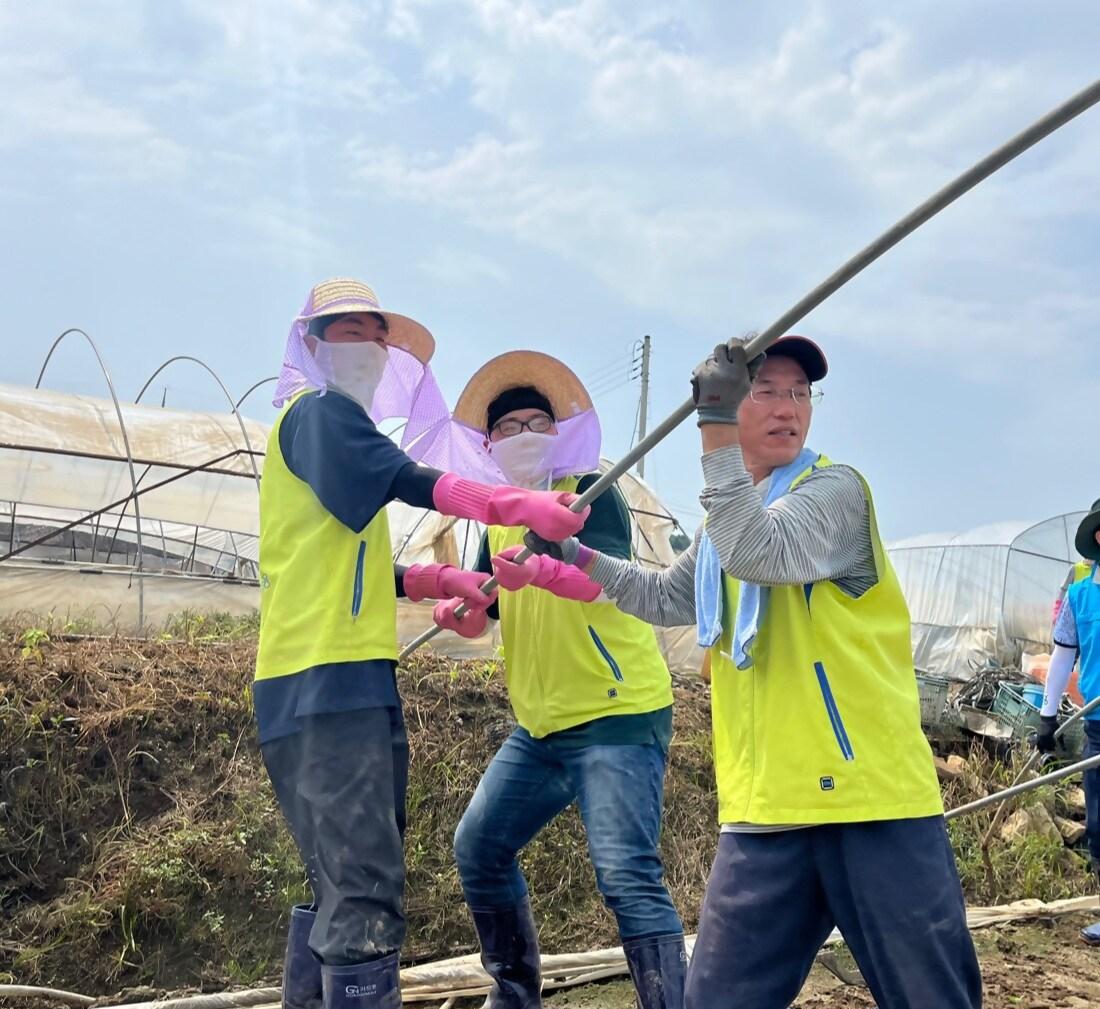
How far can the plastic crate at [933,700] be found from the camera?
765 centimetres

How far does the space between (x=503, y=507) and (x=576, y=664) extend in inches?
21.4

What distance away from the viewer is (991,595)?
491 inches

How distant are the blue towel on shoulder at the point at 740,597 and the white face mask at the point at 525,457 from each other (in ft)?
2.88

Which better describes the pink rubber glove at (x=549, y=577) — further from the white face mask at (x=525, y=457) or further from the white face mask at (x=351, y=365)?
the white face mask at (x=351, y=365)

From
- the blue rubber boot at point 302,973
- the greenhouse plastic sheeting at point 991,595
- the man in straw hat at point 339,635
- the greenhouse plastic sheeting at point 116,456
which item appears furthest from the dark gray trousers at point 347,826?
the greenhouse plastic sheeting at point 991,595

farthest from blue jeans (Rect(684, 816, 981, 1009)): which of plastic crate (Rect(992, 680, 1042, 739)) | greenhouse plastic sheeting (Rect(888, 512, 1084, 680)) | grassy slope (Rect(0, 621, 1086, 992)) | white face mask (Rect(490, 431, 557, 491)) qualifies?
greenhouse plastic sheeting (Rect(888, 512, 1084, 680))

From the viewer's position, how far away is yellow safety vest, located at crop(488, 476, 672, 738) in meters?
2.53

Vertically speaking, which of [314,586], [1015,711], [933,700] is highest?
[314,586]

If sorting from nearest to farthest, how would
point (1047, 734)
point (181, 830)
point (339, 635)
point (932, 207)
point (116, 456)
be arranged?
point (932, 207) → point (339, 635) → point (181, 830) → point (1047, 734) → point (116, 456)

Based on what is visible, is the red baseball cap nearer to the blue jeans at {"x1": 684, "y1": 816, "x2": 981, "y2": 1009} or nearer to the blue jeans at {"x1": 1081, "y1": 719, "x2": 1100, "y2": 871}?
the blue jeans at {"x1": 684, "y1": 816, "x2": 981, "y2": 1009}

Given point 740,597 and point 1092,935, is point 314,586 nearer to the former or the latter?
point 740,597

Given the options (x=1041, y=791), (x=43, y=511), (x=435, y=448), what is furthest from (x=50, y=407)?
(x=1041, y=791)

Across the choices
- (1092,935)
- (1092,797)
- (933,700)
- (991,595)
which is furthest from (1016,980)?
(991,595)

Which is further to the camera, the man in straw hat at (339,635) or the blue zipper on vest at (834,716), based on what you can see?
the man in straw hat at (339,635)
